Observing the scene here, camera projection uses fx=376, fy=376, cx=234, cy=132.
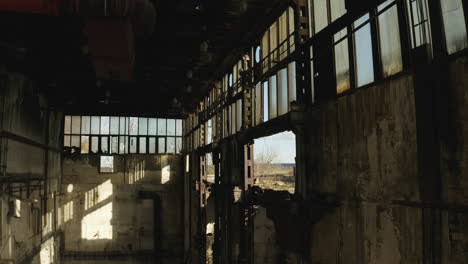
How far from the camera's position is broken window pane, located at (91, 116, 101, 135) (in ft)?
Result: 87.6

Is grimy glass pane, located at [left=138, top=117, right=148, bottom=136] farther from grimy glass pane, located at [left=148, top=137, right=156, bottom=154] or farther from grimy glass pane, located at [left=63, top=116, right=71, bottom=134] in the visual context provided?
grimy glass pane, located at [left=63, top=116, right=71, bottom=134]

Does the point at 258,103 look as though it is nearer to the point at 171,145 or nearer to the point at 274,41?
the point at 274,41

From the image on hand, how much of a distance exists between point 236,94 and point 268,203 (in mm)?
5253

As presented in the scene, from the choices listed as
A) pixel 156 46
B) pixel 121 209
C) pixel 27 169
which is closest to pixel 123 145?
pixel 121 209

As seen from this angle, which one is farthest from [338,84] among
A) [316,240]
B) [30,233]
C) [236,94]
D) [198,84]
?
[30,233]

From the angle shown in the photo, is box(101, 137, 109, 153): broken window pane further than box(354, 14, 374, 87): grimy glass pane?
Yes

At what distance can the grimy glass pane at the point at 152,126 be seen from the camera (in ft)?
90.5

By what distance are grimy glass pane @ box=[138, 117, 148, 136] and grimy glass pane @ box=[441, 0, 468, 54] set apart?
80.8 feet

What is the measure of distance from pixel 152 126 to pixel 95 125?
13.0 feet

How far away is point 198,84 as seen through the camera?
19406mm

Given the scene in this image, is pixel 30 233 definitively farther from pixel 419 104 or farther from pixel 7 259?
pixel 419 104

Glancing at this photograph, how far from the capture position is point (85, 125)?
2664cm

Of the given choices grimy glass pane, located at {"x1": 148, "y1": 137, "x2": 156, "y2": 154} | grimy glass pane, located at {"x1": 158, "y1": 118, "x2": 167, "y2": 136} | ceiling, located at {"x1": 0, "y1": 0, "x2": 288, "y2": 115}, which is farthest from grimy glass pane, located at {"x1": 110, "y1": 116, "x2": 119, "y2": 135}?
ceiling, located at {"x1": 0, "y1": 0, "x2": 288, "y2": 115}

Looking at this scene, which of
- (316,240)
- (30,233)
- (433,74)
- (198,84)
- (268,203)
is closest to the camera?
(433,74)
